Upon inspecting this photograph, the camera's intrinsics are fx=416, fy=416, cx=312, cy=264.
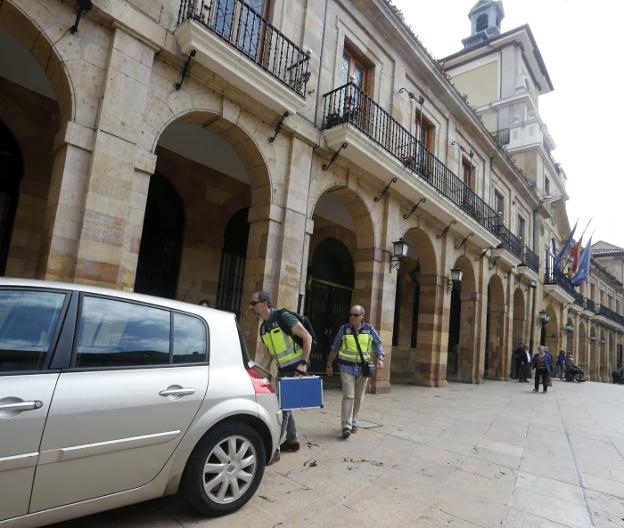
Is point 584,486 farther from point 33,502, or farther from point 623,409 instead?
point 623,409

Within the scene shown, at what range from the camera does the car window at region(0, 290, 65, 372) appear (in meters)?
2.19

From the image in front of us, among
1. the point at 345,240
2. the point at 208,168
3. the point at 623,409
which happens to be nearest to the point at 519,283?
the point at 623,409

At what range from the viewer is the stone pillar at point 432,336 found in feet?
39.8

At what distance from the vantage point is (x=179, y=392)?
8.83ft

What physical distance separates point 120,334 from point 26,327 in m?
0.51

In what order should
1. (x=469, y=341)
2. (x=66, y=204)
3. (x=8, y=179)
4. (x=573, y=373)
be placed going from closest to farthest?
1. (x=66, y=204)
2. (x=8, y=179)
3. (x=469, y=341)
4. (x=573, y=373)

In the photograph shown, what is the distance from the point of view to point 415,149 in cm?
1116

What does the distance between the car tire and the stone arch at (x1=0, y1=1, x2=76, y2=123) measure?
4.45 meters

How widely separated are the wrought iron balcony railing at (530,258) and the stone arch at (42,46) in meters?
18.8

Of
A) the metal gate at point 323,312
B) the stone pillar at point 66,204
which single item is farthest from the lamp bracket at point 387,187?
the stone pillar at point 66,204

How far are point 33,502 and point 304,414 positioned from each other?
4742mm

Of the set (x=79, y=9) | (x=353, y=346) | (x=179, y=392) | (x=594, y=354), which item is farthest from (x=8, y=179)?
(x=594, y=354)

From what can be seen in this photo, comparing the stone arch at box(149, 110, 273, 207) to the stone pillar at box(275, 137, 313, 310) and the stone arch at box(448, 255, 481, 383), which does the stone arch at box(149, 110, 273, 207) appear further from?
the stone arch at box(448, 255, 481, 383)

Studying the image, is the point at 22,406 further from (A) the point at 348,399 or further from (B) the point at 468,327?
(B) the point at 468,327
